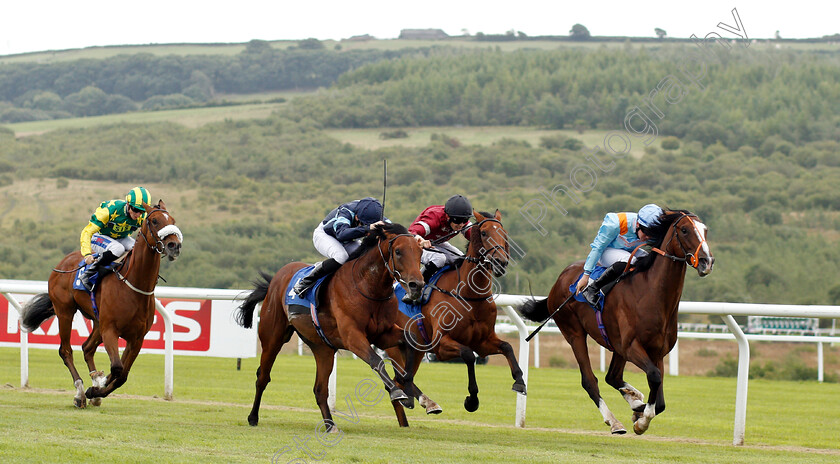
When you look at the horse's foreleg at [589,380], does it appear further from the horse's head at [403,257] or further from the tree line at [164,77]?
the tree line at [164,77]

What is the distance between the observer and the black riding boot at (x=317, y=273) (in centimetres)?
707

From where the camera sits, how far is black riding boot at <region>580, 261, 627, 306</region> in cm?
700

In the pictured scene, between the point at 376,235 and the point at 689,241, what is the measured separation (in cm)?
204

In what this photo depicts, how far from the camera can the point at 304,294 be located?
23.6 feet

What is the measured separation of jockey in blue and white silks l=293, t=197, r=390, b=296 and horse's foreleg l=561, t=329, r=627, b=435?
176cm

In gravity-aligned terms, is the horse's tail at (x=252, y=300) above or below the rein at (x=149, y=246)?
below

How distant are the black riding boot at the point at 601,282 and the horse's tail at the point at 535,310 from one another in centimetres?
81

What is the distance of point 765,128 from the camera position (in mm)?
54531

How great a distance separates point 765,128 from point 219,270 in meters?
32.1

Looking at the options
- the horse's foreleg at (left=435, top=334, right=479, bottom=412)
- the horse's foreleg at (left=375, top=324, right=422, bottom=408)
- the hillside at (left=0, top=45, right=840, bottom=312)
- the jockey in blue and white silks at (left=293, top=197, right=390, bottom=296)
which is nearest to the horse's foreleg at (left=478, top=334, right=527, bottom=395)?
the horse's foreleg at (left=435, top=334, right=479, bottom=412)

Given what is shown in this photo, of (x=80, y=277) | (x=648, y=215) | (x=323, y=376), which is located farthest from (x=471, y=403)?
(x=80, y=277)

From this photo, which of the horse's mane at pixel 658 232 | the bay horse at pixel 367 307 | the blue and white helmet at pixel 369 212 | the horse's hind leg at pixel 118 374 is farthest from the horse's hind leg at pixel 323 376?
the horse's mane at pixel 658 232

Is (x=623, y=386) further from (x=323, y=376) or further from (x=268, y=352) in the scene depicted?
(x=268, y=352)

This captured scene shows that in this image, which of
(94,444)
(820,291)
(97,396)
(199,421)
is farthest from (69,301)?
(820,291)
